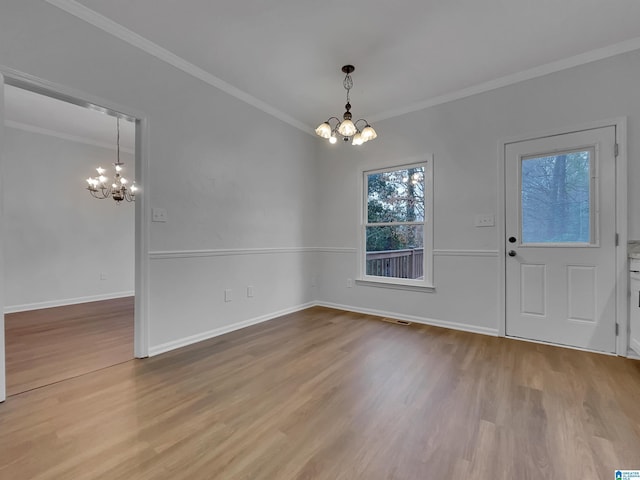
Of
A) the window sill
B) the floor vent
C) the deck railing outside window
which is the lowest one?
the floor vent

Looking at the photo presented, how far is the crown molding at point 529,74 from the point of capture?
255cm

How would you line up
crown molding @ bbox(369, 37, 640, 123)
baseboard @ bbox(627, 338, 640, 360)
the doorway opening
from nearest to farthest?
baseboard @ bbox(627, 338, 640, 360) → crown molding @ bbox(369, 37, 640, 123) → the doorway opening

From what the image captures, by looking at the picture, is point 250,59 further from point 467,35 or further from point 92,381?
point 92,381

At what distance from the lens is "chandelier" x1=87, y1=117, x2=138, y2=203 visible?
4.67 meters

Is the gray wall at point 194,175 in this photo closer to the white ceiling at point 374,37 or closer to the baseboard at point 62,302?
the white ceiling at point 374,37

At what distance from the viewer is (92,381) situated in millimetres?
2113

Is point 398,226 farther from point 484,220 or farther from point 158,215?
point 158,215

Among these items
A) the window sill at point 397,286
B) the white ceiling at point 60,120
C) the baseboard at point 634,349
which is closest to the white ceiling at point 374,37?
the white ceiling at point 60,120

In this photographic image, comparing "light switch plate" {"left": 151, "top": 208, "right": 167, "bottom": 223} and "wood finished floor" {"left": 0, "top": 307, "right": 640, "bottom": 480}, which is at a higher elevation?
"light switch plate" {"left": 151, "top": 208, "right": 167, "bottom": 223}

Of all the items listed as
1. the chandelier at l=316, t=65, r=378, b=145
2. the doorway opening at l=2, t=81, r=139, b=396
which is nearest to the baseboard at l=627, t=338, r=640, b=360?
the chandelier at l=316, t=65, r=378, b=145

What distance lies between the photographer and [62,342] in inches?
115

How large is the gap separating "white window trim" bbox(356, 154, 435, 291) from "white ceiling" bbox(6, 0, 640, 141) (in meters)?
0.91

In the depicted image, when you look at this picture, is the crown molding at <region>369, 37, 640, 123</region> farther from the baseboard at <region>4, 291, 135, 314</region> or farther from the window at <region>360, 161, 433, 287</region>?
the baseboard at <region>4, 291, 135, 314</region>

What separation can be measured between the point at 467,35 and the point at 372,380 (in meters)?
2.91
